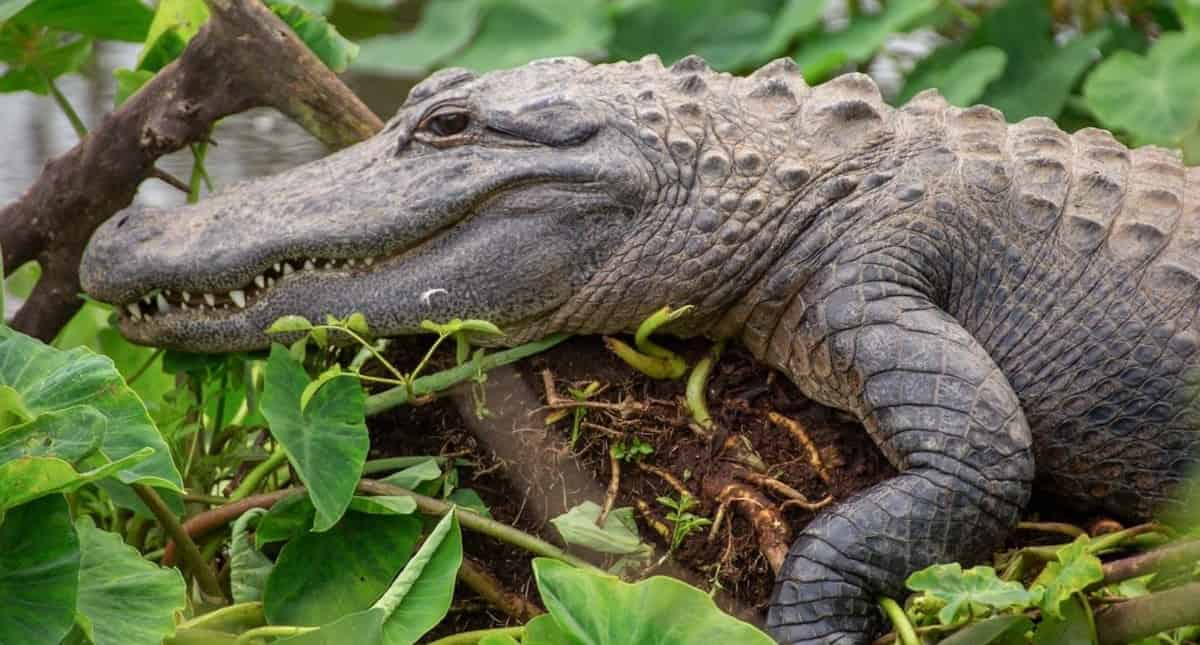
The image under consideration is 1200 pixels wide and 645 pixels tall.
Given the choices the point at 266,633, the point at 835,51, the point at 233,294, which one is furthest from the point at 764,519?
the point at 835,51

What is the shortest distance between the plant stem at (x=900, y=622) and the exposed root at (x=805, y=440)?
0.78 ft

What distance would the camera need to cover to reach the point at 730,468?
2479 millimetres

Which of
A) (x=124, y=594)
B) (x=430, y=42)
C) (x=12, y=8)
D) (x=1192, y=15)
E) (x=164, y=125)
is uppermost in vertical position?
(x=1192, y=15)

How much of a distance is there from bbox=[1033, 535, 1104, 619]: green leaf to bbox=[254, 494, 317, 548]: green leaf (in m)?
1.08

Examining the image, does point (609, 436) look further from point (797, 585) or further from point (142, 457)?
point (142, 457)

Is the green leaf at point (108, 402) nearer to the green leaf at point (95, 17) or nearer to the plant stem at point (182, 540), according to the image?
the plant stem at point (182, 540)

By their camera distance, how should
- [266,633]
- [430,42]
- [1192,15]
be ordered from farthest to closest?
[430,42], [1192,15], [266,633]

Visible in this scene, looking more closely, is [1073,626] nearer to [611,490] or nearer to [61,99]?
[611,490]

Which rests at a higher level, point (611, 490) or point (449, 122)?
point (449, 122)

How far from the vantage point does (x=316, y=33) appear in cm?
319

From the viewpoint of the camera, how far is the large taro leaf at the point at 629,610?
1880mm

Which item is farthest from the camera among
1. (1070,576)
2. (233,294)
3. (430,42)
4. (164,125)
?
(430,42)

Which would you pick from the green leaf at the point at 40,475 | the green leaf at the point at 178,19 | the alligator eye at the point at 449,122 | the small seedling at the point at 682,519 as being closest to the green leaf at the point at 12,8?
the green leaf at the point at 178,19

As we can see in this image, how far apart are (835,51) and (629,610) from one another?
11.5 feet
